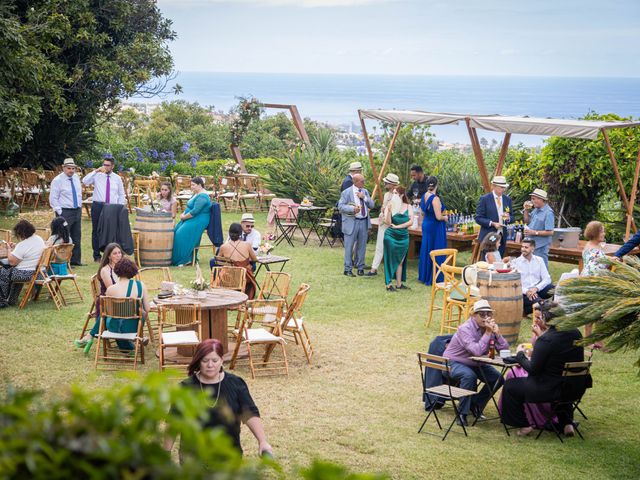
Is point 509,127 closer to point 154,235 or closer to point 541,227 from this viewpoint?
point 541,227

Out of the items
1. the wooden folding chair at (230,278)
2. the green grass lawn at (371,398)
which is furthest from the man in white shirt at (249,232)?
the wooden folding chair at (230,278)

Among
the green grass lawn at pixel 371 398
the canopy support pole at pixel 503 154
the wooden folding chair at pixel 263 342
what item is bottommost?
the green grass lawn at pixel 371 398

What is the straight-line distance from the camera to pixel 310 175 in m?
18.8

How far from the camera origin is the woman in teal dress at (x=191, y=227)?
14346 mm

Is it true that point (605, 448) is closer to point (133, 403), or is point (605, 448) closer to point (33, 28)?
point (133, 403)

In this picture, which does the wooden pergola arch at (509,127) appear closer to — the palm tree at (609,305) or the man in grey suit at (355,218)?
the man in grey suit at (355,218)

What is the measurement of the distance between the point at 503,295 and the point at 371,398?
8.30ft

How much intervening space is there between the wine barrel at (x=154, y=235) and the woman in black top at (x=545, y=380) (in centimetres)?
772

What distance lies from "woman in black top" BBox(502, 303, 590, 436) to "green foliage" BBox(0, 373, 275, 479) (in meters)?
5.86

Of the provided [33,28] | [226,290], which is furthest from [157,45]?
[226,290]

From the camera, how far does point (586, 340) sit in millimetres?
4680

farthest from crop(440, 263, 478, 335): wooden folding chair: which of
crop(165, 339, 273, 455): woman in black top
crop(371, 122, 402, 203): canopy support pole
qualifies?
crop(165, 339, 273, 455): woman in black top

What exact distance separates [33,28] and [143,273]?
7808 millimetres

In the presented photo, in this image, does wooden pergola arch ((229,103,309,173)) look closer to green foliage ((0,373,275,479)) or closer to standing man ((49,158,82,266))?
standing man ((49,158,82,266))
